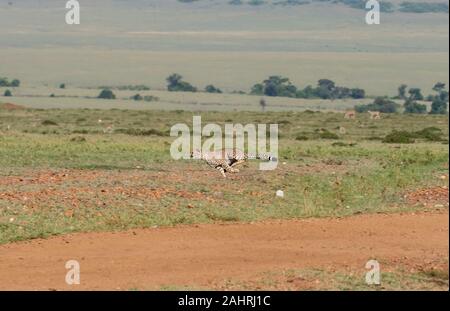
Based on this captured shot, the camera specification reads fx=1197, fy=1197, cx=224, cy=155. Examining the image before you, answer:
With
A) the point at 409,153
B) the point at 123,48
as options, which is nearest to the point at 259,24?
the point at 123,48

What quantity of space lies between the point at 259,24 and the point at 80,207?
116 meters

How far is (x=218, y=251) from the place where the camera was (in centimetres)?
1147

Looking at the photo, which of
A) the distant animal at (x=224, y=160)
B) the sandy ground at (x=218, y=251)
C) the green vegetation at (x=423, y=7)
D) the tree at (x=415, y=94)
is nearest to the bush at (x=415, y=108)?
the tree at (x=415, y=94)

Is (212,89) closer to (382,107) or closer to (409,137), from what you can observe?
(382,107)

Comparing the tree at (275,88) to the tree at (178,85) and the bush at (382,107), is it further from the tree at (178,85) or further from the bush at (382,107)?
the bush at (382,107)

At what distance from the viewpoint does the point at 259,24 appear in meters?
129

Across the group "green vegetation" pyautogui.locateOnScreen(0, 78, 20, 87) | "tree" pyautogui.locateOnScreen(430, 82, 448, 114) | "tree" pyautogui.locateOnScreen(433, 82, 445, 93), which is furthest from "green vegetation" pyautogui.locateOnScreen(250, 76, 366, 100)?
"green vegetation" pyautogui.locateOnScreen(0, 78, 20, 87)

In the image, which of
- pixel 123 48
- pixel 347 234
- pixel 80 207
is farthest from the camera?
pixel 123 48

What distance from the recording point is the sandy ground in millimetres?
10320

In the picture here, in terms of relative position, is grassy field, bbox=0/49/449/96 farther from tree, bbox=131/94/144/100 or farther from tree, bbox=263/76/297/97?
tree, bbox=131/94/144/100

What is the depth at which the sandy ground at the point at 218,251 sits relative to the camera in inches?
406
